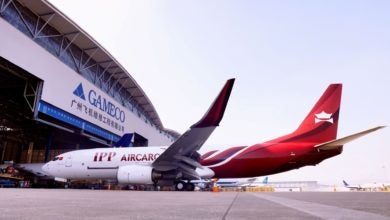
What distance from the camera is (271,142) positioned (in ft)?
56.4

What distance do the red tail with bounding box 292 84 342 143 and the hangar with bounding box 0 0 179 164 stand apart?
1791 cm

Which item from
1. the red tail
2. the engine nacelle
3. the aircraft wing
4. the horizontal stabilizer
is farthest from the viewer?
the red tail

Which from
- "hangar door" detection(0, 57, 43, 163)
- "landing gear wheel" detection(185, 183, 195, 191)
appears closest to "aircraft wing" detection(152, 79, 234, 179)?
"landing gear wheel" detection(185, 183, 195, 191)

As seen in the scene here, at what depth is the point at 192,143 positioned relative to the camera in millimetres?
14992

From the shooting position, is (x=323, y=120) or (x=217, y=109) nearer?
(x=217, y=109)

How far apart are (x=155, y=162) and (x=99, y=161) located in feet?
16.6

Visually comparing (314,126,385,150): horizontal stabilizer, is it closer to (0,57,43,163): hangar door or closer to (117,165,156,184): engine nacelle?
(117,165,156,184): engine nacelle

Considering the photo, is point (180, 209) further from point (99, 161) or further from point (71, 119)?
point (71, 119)

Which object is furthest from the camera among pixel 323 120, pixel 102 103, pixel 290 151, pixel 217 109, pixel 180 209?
pixel 102 103

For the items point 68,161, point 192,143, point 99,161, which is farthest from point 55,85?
point 192,143

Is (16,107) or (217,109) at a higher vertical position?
(16,107)

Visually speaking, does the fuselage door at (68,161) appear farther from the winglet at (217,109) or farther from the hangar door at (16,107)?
the winglet at (217,109)

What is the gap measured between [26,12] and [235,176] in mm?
19530

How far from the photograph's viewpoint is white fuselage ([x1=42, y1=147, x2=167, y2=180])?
696 inches
